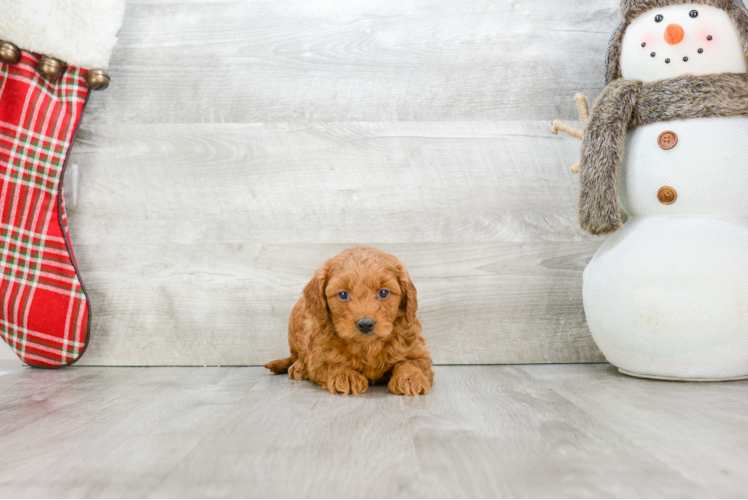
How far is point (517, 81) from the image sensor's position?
1.53 meters

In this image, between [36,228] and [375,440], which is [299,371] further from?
[36,228]

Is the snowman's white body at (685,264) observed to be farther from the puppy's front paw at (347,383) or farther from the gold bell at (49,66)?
the gold bell at (49,66)

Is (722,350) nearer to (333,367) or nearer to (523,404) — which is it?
(523,404)

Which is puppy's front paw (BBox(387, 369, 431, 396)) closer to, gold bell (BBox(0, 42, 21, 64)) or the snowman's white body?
the snowman's white body

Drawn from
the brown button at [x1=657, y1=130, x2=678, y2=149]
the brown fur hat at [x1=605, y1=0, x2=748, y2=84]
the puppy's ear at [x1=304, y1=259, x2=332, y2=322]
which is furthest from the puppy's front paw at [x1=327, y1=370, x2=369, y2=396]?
the brown fur hat at [x1=605, y1=0, x2=748, y2=84]

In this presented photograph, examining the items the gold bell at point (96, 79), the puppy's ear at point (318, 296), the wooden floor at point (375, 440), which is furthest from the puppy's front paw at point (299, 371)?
the gold bell at point (96, 79)

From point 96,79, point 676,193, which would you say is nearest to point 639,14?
point 676,193

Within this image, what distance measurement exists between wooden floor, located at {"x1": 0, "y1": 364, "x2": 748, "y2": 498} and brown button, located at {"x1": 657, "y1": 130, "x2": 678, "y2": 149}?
21.0 inches

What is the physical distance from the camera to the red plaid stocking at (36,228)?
4.57 feet

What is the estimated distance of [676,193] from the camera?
3.95 feet

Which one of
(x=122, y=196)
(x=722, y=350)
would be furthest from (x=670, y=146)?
(x=122, y=196)

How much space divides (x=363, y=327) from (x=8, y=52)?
114 centimetres

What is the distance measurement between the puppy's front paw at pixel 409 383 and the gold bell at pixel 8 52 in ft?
4.09

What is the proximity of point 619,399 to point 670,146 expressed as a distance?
1.89 ft
